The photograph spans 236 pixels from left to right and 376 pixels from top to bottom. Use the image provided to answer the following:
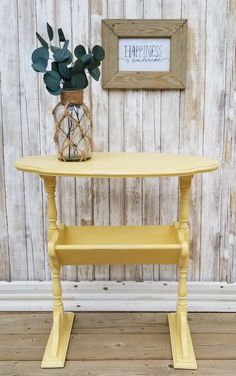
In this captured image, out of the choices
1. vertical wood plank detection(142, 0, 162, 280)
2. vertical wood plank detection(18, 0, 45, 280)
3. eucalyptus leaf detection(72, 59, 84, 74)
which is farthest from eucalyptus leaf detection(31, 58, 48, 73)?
vertical wood plank detection(142, 0, 162, 280)

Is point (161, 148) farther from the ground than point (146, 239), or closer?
farther from the ground

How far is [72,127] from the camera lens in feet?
5.45

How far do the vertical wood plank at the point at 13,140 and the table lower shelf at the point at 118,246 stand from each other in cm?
38

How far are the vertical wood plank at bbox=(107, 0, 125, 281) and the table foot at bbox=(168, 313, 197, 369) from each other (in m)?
0.44

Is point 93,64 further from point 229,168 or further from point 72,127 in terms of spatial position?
point 229,168

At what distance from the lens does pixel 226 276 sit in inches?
86.5

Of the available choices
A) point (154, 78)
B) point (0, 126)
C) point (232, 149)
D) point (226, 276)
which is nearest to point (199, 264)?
point (226, 276)

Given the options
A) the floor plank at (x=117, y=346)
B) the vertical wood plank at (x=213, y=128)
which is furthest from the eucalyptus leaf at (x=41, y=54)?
the floor plank at (x=117, y=346)

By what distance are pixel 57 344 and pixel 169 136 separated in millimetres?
1075

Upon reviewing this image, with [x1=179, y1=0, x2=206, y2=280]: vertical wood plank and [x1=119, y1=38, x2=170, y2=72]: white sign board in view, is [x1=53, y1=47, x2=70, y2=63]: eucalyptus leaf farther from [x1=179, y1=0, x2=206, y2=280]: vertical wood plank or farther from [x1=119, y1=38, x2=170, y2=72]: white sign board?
[x1=179, y1=0, x2=206, y2=280]: vertical wood plank

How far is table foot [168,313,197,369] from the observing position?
1725 millimetres

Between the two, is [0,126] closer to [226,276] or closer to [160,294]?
[160,294]

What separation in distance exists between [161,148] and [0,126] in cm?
79

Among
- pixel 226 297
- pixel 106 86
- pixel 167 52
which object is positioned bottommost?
pixel 226 297
